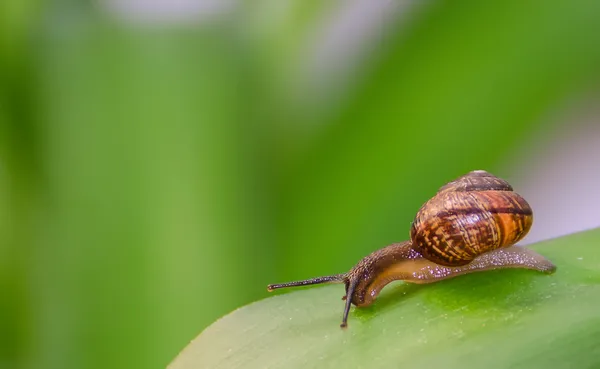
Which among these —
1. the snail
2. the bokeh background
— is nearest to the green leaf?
the snail

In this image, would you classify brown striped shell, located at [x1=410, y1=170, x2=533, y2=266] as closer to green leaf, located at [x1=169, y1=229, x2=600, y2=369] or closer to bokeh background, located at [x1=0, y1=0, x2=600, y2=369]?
green leaf, located at [x1=169, y1=229, x2=600, y2=369]

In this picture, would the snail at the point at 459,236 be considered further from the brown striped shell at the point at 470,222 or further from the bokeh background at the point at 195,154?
the bokeh background at the point at 195,154

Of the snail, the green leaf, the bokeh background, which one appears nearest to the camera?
the green leaf

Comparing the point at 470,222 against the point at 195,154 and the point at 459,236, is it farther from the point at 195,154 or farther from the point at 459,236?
the point at 195,154

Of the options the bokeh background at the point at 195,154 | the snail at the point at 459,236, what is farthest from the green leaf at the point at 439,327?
the bokeh background at the point at 195,154

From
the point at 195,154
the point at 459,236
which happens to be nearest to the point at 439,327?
the point at 459,236

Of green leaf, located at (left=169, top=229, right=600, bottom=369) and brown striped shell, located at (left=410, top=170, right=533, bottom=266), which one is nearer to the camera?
green leaf, located at (left=169, top=229, right=600, bottom=369)

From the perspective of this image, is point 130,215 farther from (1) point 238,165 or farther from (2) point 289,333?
(2) point 289,333

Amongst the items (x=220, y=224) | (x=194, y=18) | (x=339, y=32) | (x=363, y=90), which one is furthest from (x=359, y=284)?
(x=339, y=32)
